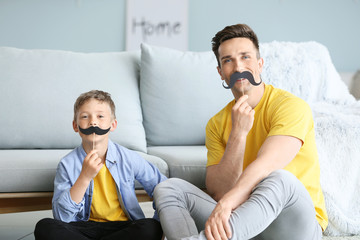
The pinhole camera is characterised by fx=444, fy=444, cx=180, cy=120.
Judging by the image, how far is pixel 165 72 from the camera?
249 centimetres

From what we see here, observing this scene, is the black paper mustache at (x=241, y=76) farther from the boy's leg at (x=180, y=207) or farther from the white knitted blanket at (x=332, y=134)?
the white knitted blanket at (x=332, y=134)

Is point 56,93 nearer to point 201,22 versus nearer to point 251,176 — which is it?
point 251,176

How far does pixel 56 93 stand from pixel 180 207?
1177mm

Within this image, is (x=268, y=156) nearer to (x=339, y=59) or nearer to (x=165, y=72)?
(x=165, y=72)

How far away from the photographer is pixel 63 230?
145cm

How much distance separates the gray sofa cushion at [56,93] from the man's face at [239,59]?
85 cm

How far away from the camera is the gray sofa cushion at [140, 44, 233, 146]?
242cm

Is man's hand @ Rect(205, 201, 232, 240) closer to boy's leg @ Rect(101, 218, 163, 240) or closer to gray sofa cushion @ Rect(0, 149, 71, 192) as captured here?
boy's leg @ Rect(101, 218, 163, 240)

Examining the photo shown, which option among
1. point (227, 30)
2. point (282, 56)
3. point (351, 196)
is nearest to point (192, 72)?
point (282, 56)

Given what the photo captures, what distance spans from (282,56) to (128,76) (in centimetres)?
89

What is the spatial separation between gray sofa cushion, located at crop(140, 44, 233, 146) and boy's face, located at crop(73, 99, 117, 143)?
832mm

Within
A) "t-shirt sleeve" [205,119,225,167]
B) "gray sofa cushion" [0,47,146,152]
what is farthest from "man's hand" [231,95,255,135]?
"gray sofa cushion" [0,47,146,152]

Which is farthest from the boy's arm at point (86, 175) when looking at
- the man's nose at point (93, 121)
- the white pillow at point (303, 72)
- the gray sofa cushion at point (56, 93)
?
the white pillow at point (303, 72)

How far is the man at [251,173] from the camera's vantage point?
4.05ft
